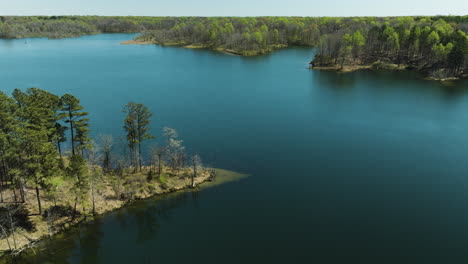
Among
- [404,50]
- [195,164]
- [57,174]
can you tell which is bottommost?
[195,164]

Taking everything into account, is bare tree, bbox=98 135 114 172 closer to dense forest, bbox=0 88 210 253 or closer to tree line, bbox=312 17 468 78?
dense forest, bbox=0 88 210 253

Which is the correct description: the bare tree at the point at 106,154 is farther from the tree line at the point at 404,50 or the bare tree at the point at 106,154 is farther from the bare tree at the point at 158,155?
the tree line at the point at 404,50

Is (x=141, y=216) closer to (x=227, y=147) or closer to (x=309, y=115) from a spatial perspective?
(x=227, y=147)

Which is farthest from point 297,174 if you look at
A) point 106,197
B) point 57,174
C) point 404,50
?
point 404,50

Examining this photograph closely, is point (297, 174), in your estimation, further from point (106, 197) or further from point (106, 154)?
point (106, 154)

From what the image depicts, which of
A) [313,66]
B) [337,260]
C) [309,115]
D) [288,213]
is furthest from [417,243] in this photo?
[313,66]
